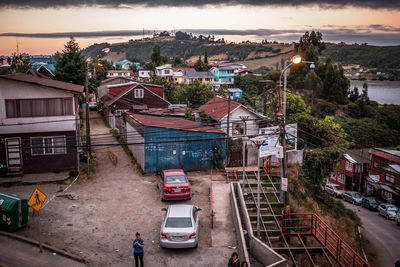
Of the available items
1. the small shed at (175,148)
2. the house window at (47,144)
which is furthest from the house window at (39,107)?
the small shed at (175,148)

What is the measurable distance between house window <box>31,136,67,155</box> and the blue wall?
5734 mm

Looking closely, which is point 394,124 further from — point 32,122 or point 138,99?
point 32,122

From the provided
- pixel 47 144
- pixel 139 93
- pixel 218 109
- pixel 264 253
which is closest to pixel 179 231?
pixel 264 253

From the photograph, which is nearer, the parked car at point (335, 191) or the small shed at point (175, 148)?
the small shed at point (175, 148)

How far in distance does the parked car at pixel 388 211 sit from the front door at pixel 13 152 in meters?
37.9

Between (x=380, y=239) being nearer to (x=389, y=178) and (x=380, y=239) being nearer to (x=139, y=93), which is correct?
(x=389, y=178)

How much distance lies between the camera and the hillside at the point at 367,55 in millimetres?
111787

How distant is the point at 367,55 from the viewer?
130625 mm

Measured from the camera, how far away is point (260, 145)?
14.4m

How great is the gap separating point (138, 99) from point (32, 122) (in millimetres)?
23164

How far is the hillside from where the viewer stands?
4401 inches

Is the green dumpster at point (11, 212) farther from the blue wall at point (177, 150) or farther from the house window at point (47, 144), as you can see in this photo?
the blue wall at point (177, 150)

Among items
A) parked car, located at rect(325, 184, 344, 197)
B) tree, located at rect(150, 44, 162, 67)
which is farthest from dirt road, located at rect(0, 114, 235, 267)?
tree, located at rect(150, 44, 162, 67)

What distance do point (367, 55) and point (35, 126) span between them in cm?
13760
